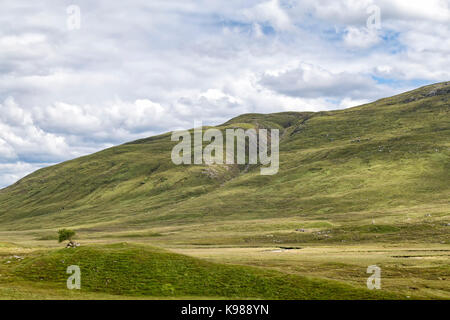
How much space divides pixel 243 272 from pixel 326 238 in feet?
354

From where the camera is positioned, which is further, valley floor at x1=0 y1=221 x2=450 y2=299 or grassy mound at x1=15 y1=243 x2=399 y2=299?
grassy mound at x1=15 y1=243 x2=399 y2=299

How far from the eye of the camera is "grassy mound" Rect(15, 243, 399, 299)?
63963 millimetres

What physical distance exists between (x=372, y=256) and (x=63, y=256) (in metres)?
70.1

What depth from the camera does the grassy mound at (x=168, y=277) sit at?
6396cm

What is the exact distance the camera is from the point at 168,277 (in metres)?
69.8

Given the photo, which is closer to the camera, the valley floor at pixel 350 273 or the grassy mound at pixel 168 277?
the valley floor at pixel 350 273

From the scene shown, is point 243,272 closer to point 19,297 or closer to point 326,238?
point 19,297
